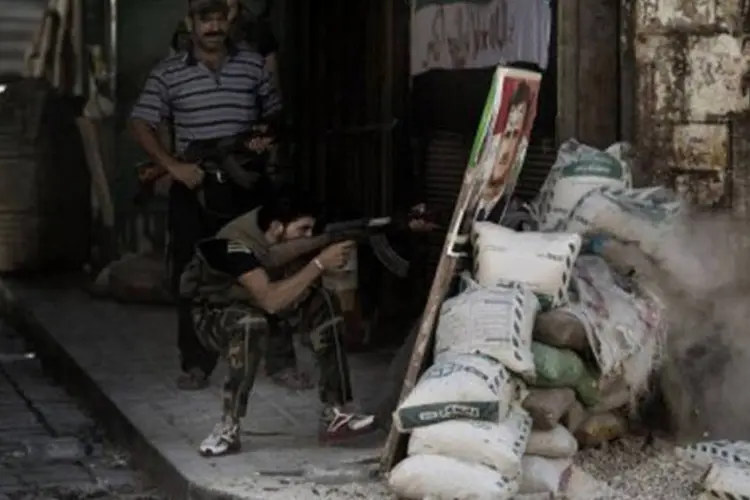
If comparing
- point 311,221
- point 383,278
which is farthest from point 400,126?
point 311,221

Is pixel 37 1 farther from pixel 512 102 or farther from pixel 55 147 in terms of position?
pixel 512 102

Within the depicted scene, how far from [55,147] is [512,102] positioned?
24.9ft

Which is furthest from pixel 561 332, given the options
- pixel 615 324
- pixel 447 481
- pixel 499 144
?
pixel 447 481

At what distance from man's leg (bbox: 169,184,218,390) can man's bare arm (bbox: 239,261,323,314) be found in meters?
1.70

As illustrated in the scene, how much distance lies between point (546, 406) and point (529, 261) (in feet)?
1.87

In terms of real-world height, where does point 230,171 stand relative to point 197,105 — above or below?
Result: below

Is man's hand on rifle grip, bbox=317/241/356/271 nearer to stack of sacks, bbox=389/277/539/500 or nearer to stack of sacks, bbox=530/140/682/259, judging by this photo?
stack of sacks, bbox=389/277/539/500

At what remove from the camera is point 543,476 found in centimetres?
541

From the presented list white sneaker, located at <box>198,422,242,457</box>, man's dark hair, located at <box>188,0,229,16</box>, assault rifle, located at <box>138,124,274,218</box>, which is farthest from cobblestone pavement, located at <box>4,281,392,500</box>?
man's dark hair, located at <box>188,0,229,16</box>

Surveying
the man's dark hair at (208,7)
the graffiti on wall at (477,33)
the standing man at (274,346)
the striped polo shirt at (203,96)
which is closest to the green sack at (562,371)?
the graffiti on wall at (477,33)

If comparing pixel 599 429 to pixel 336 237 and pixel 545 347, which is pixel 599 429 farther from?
pixel 336 237

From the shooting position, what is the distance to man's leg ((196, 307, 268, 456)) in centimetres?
604


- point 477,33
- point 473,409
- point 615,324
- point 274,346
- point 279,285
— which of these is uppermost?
point 477,33

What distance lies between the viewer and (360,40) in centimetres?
931
